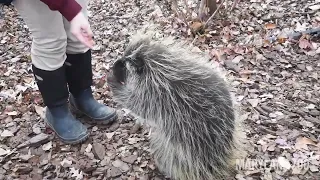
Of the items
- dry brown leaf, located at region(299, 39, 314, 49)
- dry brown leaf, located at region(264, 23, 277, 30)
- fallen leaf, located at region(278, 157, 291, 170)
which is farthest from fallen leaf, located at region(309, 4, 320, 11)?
fallen leaf, located at region(278, 157, 291, 170)

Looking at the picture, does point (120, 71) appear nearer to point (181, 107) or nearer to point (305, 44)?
point (181, 107)

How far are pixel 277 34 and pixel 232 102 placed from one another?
175 centimetres

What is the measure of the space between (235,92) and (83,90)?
996mm

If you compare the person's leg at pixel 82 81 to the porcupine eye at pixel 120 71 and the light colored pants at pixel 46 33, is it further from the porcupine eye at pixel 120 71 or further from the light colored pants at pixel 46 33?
the porcupine eye at pixel 120 71

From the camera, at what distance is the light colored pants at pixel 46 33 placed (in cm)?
184

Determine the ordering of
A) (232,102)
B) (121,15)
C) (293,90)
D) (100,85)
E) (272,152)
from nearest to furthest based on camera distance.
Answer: (232,102) → (272,152) → (293,90) → (100,85) → (121,15)

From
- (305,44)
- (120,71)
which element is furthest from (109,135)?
(305,44)

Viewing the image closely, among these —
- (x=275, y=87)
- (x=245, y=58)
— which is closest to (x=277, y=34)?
(x=245, y=58)

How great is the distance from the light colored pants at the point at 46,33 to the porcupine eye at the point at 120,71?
27 cm

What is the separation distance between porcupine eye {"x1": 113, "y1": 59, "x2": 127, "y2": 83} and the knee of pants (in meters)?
0.28

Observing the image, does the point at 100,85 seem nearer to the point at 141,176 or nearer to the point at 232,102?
the point at 141,176

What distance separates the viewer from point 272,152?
2.22 metres

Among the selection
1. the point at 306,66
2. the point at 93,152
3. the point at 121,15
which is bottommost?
the point at 93,152

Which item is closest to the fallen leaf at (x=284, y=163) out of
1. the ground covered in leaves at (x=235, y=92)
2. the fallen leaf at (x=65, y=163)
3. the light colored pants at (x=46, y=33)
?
the ground covered in leaves at (x=235, y=92)
